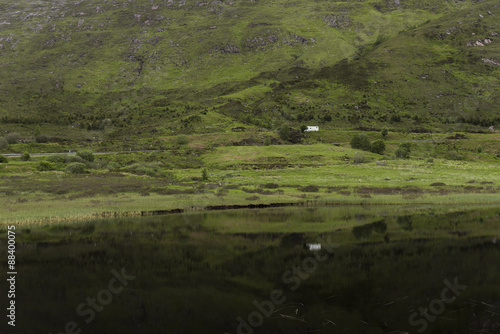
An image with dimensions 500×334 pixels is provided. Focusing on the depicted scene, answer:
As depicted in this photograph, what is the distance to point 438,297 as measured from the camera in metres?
24.9

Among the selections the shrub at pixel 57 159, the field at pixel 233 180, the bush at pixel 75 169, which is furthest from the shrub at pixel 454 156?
the shrub at pixel 57 159

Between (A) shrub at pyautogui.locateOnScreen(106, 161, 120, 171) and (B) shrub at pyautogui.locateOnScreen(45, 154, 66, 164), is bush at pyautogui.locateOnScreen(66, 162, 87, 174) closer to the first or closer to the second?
(A) shrub at pyautogui.locateOnScreen(106, 161, 120, 171)

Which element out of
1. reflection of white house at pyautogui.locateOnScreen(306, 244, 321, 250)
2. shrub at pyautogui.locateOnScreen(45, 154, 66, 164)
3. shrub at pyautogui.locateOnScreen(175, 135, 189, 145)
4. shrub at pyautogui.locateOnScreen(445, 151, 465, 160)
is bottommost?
shrub at pyautogui.locateOnScreen(445, 151, 465, 160)

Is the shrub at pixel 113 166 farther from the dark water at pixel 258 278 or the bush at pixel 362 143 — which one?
A: the bush at pixel 362 143

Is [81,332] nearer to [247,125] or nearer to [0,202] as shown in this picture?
[0,202]

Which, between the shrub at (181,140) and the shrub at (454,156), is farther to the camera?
the shrub at (181,140)

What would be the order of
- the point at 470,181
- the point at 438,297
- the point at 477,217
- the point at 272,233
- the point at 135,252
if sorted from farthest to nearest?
the point at 470,181 → the point at 477,217 → the point at 272,233 → the point at 135,252 → the point at 438,297

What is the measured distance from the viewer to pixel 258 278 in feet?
94.8

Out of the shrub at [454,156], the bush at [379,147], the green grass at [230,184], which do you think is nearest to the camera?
the green grass at [230,184]

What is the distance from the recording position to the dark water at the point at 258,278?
21688mm

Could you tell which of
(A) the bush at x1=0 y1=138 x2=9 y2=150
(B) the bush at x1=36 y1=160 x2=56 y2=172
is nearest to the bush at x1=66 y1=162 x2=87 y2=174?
(B) the bush at x1=36 y1=160 x2=56 y2=172

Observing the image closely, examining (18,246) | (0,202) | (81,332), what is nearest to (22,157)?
(0,202)

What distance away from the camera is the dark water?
21688 millimetres

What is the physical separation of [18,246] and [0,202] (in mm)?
24048
